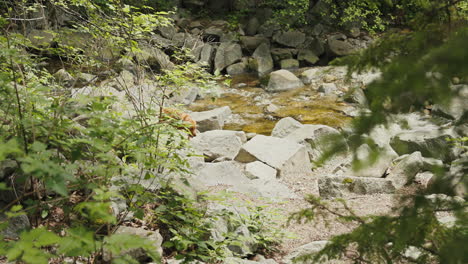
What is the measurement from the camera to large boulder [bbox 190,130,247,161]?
6.79m

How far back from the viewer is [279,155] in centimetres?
628

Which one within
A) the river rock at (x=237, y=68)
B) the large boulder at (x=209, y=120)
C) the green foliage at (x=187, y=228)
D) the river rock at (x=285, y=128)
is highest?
the green foliage at (x=187, y=228)

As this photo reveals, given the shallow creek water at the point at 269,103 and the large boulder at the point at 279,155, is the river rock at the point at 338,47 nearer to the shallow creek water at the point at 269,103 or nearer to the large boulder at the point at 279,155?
the shallow creek water at the point at 269,103

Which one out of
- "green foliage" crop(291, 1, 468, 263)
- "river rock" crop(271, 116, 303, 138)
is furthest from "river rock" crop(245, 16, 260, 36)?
"green foliage" crop(291, 1, 468, 263)

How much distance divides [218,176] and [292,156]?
1.49m

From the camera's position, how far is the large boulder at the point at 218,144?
22.3 feet

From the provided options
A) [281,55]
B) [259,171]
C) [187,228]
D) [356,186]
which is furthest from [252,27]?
[187,228]

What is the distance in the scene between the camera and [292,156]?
6223mm

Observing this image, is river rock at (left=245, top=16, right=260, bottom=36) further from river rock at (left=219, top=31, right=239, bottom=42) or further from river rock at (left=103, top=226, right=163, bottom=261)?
river rock at (left=103, top=226, right=163, bottom=261)

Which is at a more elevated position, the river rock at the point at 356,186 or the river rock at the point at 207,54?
the river rock at the point at 356,186

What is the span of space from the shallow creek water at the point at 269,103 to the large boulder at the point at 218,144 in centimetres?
199

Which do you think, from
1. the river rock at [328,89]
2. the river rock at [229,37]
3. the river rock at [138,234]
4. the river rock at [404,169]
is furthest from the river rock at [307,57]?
the river rock at [138,234]

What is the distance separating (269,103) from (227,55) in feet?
17.9

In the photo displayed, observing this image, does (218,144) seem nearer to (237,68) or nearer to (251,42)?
(237,68)
